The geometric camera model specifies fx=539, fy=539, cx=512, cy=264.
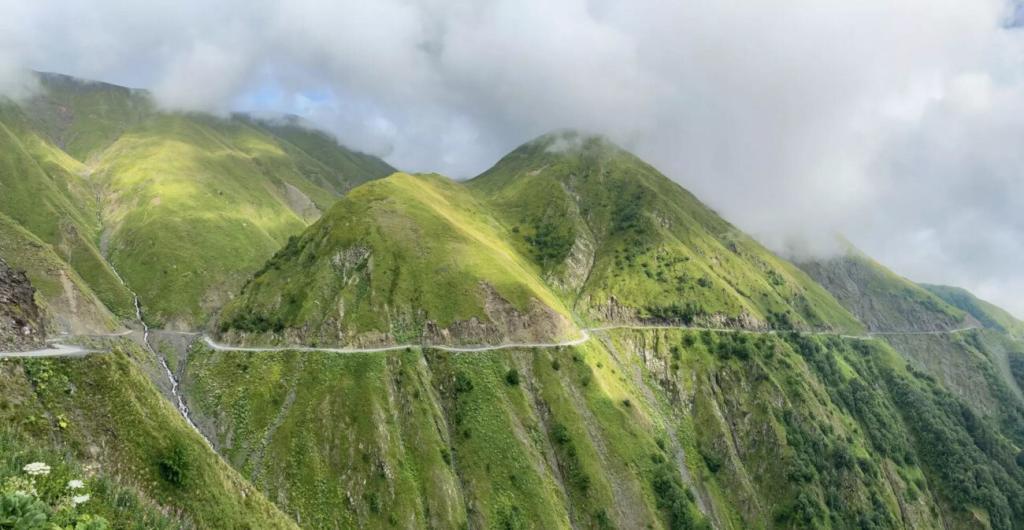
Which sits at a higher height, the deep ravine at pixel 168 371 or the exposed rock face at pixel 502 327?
the exposed rock face at pixel 502 327

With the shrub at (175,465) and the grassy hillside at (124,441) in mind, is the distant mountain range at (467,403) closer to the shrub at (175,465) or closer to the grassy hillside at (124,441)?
the grassy hillside at (124,441)

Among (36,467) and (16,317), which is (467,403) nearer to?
(16,317)

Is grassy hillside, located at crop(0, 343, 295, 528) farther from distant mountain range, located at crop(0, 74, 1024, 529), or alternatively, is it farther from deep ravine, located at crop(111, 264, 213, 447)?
deep ravine, located at crop(111, 264, 213, 447)

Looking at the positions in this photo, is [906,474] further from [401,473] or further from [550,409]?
[401,473]

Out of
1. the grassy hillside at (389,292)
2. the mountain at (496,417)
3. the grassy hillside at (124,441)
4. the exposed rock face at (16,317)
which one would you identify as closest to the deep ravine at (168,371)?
the mountain at (496,417)

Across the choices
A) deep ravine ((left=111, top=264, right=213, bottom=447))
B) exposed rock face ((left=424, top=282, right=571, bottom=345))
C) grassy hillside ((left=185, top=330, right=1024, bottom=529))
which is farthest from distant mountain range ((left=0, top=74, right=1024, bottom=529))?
deep ravine ((left=111, top=264, right=213, bottom=447))

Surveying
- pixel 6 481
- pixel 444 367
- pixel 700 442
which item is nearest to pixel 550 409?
pixel 444 367
